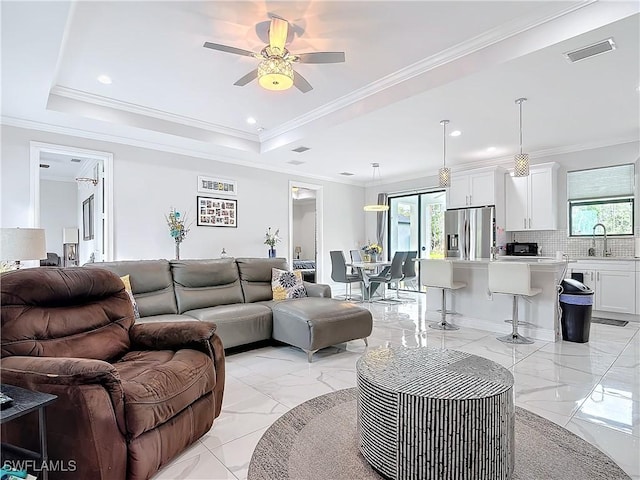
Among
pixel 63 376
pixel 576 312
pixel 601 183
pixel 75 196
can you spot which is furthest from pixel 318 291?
pixel 75 196

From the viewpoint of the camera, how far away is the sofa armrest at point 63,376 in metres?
1.40

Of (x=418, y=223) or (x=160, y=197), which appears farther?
(x=418, y=223)

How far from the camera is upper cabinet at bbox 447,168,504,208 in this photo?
6.38 metres

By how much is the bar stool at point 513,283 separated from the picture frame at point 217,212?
4410mm

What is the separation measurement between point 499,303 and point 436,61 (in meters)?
3.02

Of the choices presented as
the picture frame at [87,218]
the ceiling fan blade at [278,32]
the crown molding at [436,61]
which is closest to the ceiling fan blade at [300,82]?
the ceiling fan blade at [278,32]

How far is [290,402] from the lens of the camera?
2.49 m

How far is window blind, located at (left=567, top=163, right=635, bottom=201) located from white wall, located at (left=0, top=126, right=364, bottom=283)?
4.84 metres

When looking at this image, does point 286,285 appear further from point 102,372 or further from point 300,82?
point 102,372

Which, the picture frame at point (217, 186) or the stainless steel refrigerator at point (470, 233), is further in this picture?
the stainless steel refrigerator at point (470, 233)

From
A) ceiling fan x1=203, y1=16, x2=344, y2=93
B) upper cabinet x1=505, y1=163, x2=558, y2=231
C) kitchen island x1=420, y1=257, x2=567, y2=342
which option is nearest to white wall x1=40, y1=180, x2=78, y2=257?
ceiling fan x1=203, y1=16, x2=344, y2=93

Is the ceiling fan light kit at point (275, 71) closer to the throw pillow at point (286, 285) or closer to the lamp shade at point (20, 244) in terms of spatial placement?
the throw pillow at point (286, 285)

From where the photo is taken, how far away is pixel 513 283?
396 centimetres

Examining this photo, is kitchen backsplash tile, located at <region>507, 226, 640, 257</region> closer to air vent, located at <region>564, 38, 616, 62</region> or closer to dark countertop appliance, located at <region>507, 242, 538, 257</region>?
dark countertop appliance, located at <region>507, 242, 538, 257</region>
